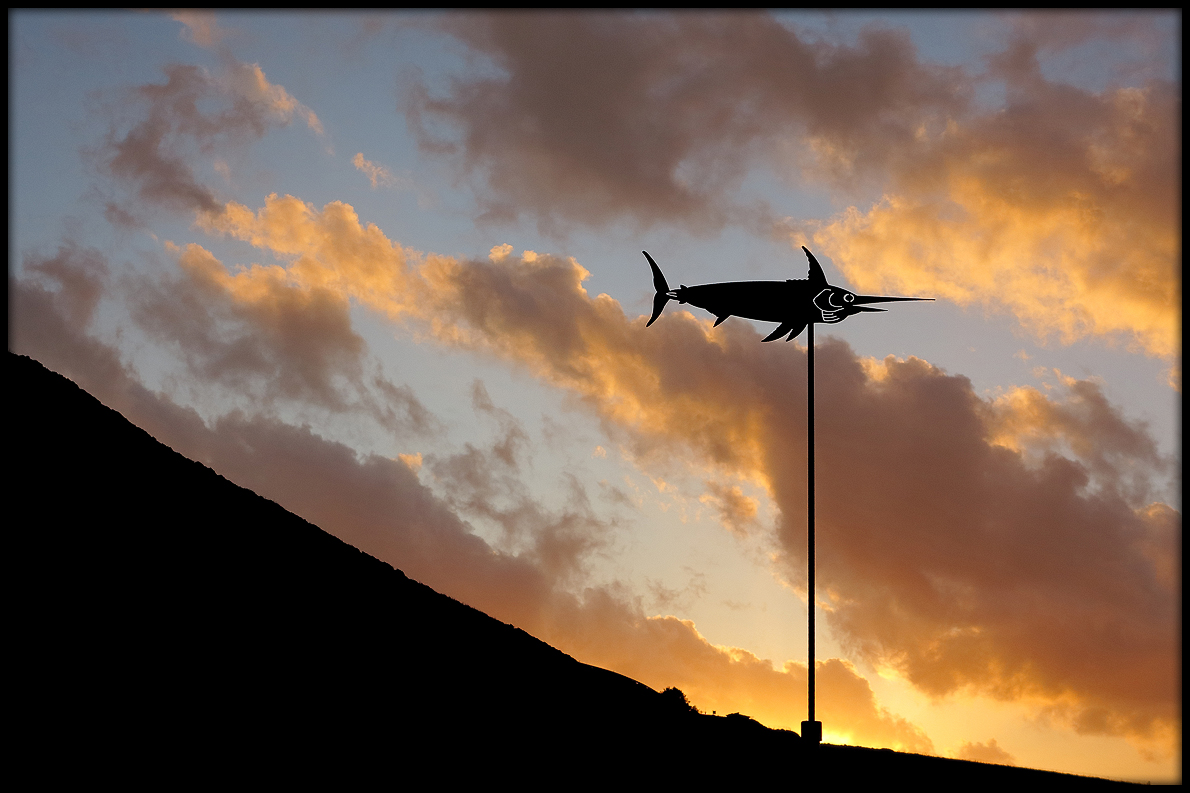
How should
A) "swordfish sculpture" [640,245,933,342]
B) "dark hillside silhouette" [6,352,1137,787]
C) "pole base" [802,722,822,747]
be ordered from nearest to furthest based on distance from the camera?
1. "dark hillside silhouette" [6,352,1137,787]
2. "pole base" [802,722,822,747]
3. "swordfish sculpture" [640,245,933,342]

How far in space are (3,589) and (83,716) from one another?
512 cm

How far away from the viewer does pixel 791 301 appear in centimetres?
2780

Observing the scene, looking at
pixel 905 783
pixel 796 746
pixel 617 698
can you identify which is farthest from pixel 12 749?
pixel 905 783

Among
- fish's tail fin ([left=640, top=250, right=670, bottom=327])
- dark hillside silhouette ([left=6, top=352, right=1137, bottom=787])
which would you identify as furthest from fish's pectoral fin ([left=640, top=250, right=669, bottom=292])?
dark hillside silhouette ([left=6, top=352, right=1137, bottom=787])

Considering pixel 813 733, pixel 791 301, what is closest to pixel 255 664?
pixel 813 733

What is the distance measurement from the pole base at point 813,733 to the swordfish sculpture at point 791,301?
1137 cm

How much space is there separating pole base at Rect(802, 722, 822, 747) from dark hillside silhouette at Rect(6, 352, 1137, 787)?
527mm

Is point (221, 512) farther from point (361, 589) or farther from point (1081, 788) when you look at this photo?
point (1081, 788)

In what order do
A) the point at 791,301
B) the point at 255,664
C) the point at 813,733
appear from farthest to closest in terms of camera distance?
the point at 791,301 < the point at 813,733 < the point at 255,664

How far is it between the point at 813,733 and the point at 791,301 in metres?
12.4

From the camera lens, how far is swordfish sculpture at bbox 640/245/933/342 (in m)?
27.7

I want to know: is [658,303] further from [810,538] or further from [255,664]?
[255,664]

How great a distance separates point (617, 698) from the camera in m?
26.4

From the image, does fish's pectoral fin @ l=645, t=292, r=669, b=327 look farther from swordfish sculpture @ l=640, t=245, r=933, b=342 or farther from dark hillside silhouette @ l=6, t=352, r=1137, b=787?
dark hillside silhouette @ l=6, t=352, r=1137, b=787
